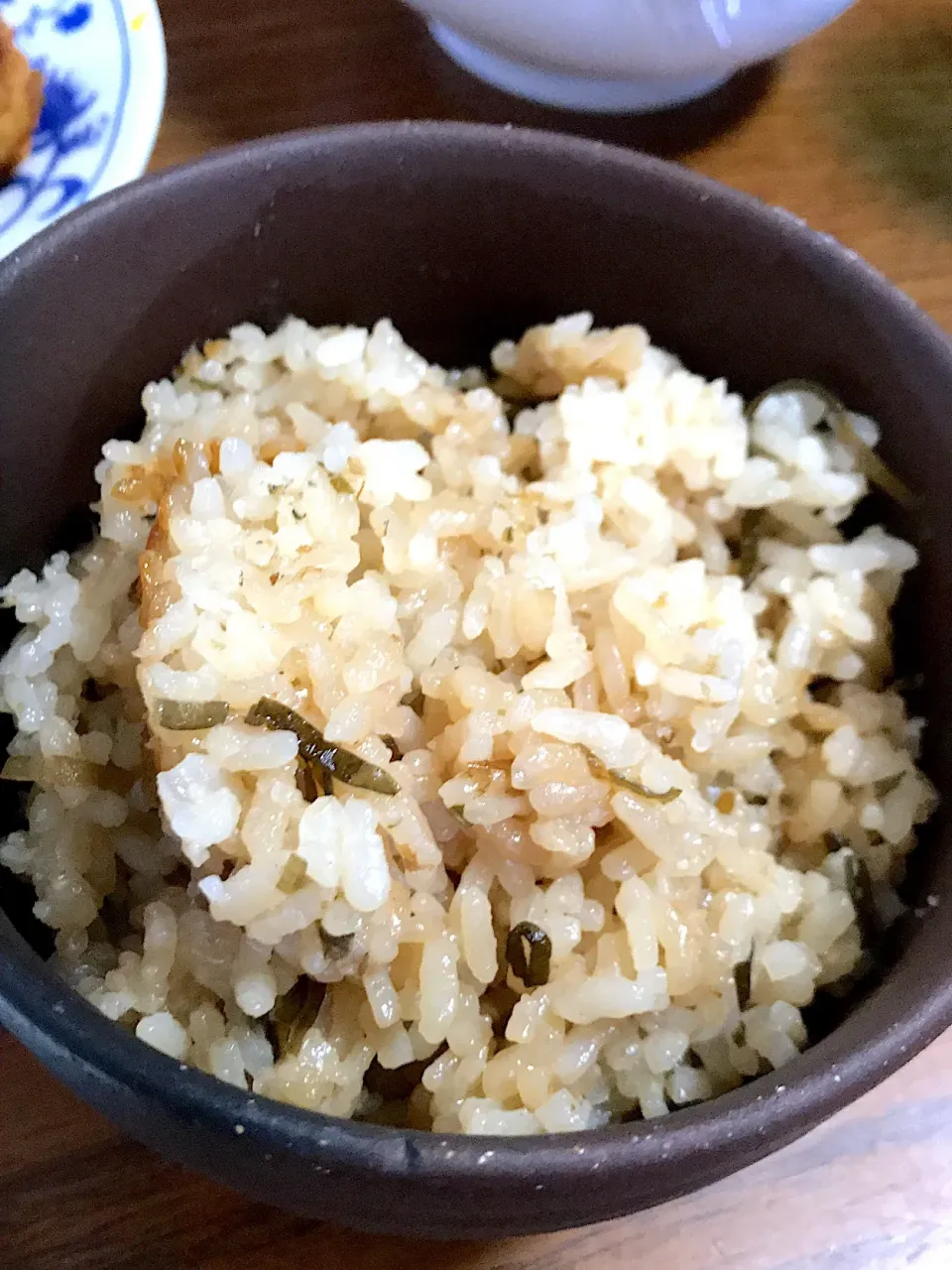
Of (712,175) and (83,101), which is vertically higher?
(83,101)

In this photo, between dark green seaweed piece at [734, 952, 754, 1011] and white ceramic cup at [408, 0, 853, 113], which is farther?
white ceramic cup at [408, 0, 853, 113]

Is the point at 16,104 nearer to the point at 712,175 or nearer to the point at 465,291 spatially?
the point at 465,291

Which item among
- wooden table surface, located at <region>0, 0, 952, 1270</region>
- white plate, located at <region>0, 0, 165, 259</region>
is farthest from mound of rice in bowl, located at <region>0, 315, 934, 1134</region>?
white plate, located at <region>0, 0, 165, 259</region>

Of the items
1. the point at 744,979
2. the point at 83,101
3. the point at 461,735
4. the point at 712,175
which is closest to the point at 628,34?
the point at 712,175

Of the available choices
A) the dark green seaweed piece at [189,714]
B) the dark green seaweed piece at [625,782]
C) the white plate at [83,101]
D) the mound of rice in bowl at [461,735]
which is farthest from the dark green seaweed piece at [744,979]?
the white plate at [83,101]

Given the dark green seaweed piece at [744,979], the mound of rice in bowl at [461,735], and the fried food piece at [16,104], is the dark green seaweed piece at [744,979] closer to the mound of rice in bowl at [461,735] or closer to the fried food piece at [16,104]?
the mound of rice in bowl at [461,735]

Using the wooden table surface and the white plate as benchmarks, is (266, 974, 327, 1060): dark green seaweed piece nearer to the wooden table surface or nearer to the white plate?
the wooden table surface
